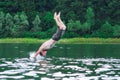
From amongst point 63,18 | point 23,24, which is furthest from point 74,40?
point 63,18

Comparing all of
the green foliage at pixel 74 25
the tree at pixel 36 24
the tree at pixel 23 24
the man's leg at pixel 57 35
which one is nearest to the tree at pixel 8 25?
the tree at pixel 23 24

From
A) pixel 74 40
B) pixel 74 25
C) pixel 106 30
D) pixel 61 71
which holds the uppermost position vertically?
pixel 74 25

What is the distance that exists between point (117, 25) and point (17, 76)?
1903 inches

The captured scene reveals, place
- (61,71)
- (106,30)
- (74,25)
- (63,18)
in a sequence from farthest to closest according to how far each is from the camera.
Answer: (63,18) → (74,25) → (106,30) → (61,71)

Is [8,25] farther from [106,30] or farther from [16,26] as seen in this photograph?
[106,30]

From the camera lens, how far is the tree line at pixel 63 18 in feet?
216

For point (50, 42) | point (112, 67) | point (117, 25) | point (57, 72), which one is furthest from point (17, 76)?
point (117, 25)

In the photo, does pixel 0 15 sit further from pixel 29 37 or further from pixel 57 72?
pixel 57 72

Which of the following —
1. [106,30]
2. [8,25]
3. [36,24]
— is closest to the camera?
[8,25]

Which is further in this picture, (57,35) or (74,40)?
(74,40)

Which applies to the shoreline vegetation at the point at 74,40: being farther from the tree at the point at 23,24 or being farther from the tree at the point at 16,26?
the tree at the point at 23,24

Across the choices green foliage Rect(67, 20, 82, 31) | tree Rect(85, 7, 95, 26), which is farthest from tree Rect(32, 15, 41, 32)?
tree Rect(85, 7, 95, 26)

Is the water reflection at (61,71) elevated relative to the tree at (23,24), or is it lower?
lower

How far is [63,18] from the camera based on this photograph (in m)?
70.7
